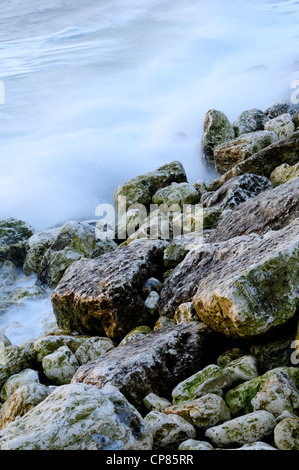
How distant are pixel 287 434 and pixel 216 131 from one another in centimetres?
952

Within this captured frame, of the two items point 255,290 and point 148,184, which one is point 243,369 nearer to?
point 255,290

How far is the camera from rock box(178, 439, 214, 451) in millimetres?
2479

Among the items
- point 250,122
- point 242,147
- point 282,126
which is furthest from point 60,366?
point 250,122

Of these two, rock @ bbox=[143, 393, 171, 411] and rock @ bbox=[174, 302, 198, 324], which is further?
rock @ bbox=[174, 302, 198, 324]

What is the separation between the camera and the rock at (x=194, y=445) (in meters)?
2.48

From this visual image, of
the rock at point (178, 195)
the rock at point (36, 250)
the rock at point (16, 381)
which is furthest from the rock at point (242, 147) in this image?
the rock at point (16, 381)

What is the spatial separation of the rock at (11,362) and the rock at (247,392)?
2439 millimetres

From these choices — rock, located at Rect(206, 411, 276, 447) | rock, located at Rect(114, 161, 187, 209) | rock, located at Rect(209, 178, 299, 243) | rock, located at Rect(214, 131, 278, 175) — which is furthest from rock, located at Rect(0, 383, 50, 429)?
rock, located at Rect(214, 131, 278, 175)

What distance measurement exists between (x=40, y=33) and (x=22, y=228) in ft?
85.9

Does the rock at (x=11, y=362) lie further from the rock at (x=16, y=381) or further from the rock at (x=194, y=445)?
the rock at (x=194, y=445)

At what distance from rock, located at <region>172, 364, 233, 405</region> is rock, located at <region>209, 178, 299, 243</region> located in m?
1.76

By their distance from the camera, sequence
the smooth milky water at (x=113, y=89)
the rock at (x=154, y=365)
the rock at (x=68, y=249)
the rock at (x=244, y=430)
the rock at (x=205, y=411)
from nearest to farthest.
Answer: the rock at (x=244, y=430)
the rock at (x=205, y=411)
the rock at (x=154, y=365)
the rock at (x=68, y=249)
the smooth milky water at (x=113, y=89)

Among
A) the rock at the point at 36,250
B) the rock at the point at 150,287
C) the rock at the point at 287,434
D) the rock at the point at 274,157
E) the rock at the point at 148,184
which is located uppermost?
the rock at the point at 274,157

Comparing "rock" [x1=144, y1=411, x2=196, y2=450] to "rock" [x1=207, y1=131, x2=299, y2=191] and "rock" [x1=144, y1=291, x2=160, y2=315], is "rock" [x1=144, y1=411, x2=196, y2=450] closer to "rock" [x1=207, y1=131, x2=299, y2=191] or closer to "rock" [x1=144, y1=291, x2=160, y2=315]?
"rock" [x1=144, y1=291, x2=160, y2=315]
